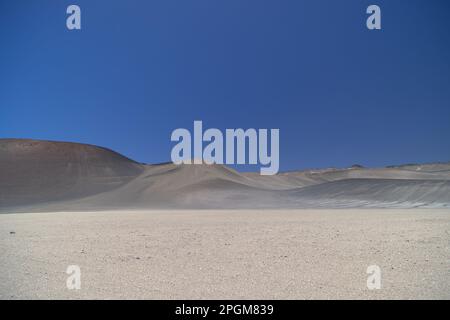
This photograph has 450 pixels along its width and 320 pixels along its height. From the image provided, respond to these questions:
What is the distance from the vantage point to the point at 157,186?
75.2 metres

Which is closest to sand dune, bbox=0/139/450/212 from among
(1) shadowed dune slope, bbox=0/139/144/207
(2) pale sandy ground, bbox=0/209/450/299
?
(1) shadowed dune slope, bbox=0/139/144/207

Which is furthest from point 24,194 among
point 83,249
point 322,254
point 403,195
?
point 322,254

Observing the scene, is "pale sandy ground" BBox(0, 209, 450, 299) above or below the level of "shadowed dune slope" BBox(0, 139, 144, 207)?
below

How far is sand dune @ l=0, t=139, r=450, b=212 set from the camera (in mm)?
57344

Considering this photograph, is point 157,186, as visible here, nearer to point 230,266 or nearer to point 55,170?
point 55,170

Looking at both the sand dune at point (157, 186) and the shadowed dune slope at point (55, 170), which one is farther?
the shadowed dune slope at point (55, 170)

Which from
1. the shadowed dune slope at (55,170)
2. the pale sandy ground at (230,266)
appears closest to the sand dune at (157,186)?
the shadowed dune slope at (55,170)

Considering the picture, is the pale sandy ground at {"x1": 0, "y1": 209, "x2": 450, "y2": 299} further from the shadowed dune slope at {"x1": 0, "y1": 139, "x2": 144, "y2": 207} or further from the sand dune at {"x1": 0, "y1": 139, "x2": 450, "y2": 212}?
the shadowed dune slope at {"x1": 0, "y1": 139, "x2": 144, "y2": 207}

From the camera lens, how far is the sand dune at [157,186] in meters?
57.3

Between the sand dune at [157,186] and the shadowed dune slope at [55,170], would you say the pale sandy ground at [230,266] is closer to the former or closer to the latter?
the sand dune at [157,186]

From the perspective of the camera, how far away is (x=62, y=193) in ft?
250

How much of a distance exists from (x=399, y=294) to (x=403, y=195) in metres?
52.4

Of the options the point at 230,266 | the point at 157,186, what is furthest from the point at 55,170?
the point at 230,266
